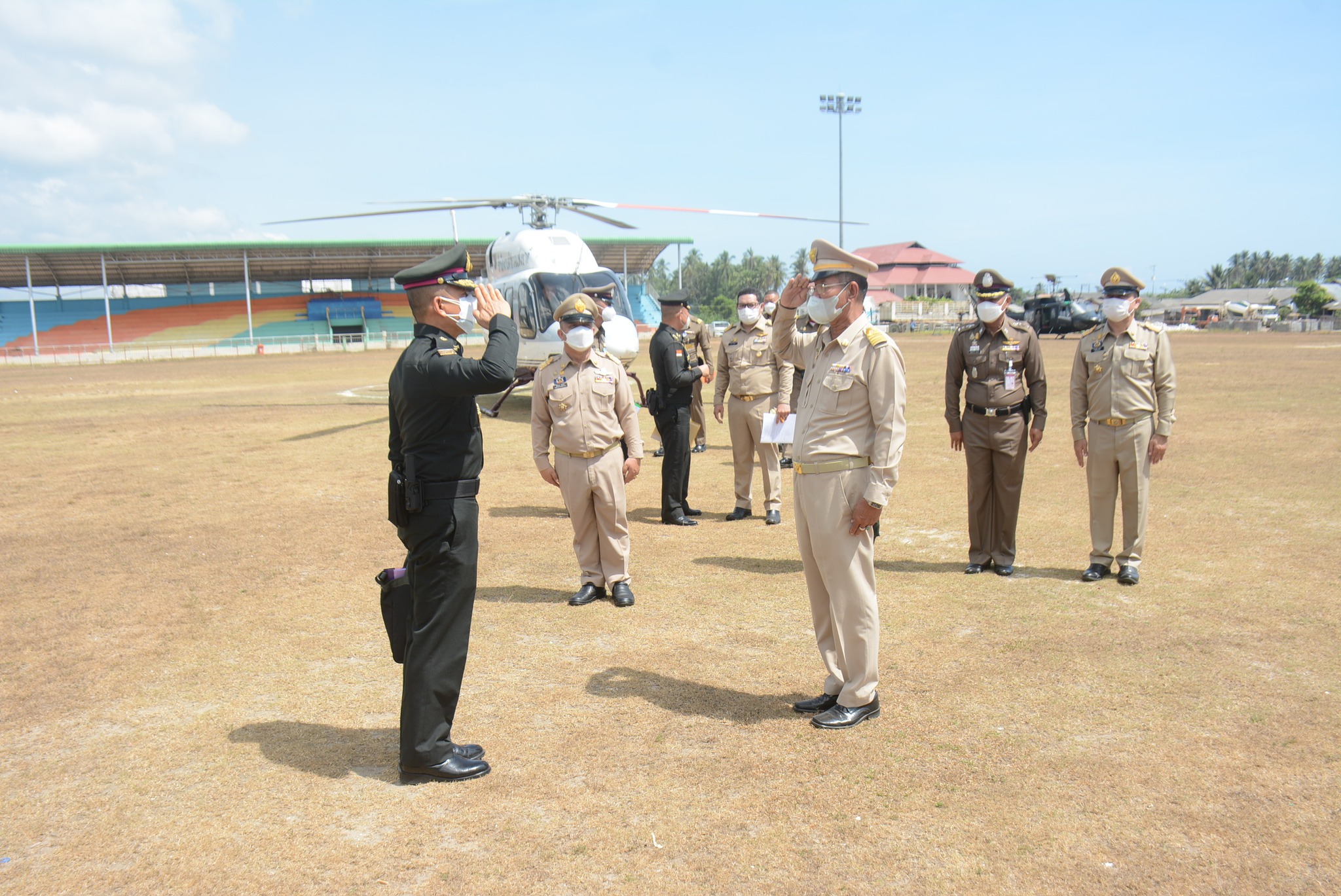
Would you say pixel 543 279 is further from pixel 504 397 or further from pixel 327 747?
pixel 327 747

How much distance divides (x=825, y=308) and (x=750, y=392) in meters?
4.38

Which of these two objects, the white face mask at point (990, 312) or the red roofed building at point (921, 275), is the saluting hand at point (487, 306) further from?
the red roofed building at point (921, 275)

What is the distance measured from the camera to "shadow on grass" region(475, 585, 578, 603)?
20.6 feet

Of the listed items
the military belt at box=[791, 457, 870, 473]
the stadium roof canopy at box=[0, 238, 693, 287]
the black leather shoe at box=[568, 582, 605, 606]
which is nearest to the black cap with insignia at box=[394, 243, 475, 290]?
the military belt at box=[791, 457, 870, 473]

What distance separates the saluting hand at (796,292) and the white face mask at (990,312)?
104 inches

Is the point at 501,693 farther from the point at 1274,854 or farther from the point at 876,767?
the point at 1274,854

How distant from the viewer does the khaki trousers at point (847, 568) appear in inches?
162

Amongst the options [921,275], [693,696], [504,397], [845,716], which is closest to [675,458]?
[693,696]

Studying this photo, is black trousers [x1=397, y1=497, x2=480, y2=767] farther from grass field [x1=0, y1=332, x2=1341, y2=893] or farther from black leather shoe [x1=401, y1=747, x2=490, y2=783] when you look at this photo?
grass field [x1=0, y1=332, x2=1341, y2=893]

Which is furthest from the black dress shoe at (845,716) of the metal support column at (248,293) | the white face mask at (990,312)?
the metal support column at (248,293)

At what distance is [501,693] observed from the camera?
464 cm

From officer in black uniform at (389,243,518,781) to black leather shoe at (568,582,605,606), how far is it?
2361 mm

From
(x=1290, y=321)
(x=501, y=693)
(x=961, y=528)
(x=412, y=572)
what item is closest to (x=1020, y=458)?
(x=961, y=528)

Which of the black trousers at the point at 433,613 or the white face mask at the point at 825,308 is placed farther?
the white face mask at the point at 825,308
